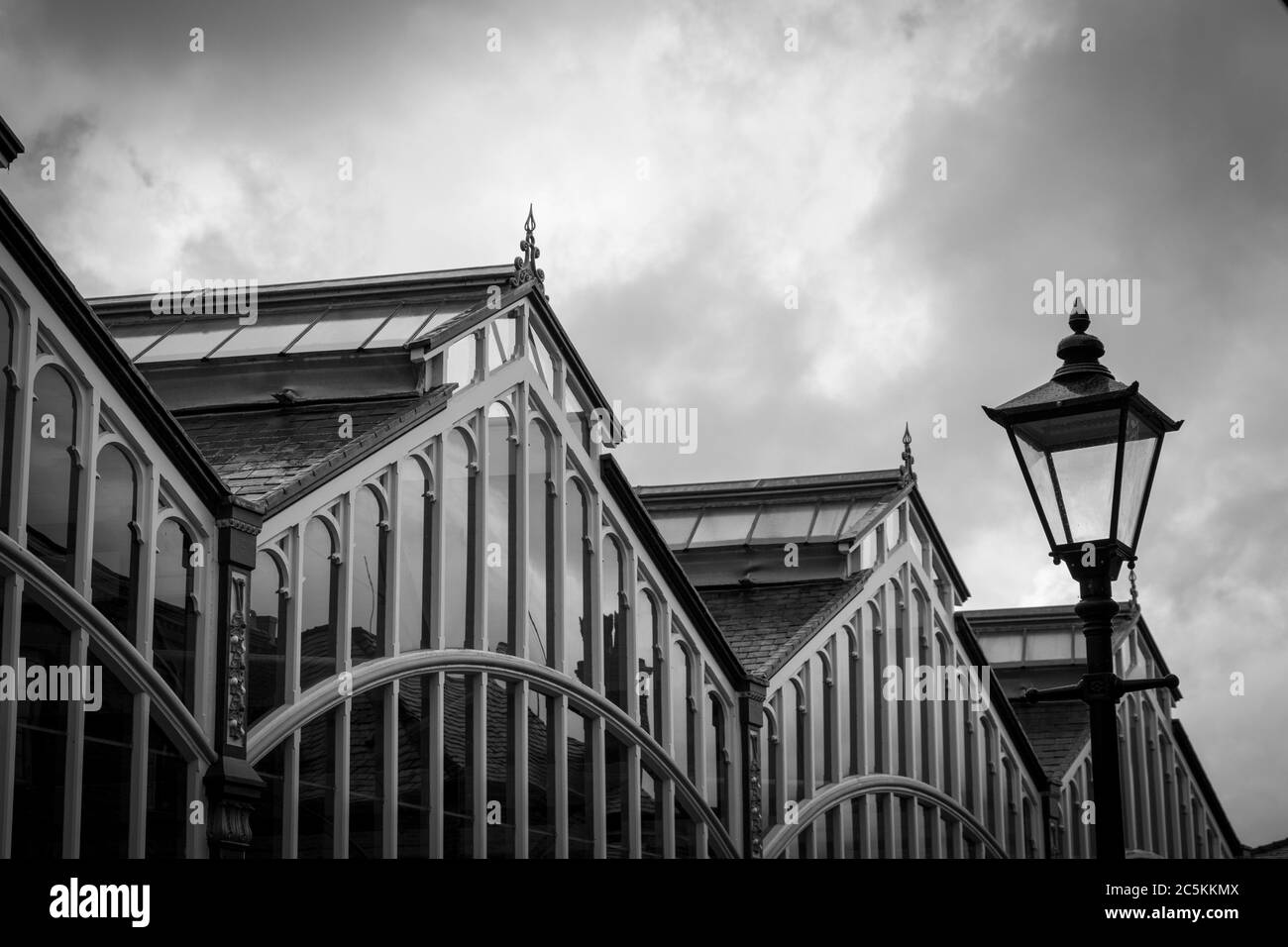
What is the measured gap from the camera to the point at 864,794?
1182 inches

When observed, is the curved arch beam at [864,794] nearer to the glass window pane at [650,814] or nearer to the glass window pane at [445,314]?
the glass window pane at [650,814]

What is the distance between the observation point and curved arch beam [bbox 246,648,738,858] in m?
17.4

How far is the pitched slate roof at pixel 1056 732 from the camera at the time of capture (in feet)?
129

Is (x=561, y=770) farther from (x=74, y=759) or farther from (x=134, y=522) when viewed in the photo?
(x=74, y=759)

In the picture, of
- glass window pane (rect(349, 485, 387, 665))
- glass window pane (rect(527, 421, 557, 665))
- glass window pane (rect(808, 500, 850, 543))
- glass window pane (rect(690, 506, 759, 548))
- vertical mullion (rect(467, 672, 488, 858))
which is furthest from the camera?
glass window pane (rect(690, 506, 759, 548))

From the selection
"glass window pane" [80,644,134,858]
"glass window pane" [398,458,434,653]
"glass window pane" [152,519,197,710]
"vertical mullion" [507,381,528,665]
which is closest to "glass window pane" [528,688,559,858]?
"vertical mullion" [507,381,528,665]

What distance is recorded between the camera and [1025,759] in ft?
122

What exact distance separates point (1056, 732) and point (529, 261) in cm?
2229

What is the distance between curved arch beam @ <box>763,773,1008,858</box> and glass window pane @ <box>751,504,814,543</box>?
14.1 feet

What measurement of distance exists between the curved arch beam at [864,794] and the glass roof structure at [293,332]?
942 centimetres

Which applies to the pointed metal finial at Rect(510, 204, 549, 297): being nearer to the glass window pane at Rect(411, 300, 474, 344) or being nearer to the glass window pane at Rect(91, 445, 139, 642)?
the glass window pane at Rect(411, 300, 474, 344)

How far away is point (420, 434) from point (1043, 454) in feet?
37.0

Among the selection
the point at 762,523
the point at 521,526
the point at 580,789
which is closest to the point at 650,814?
the point at 580,789
